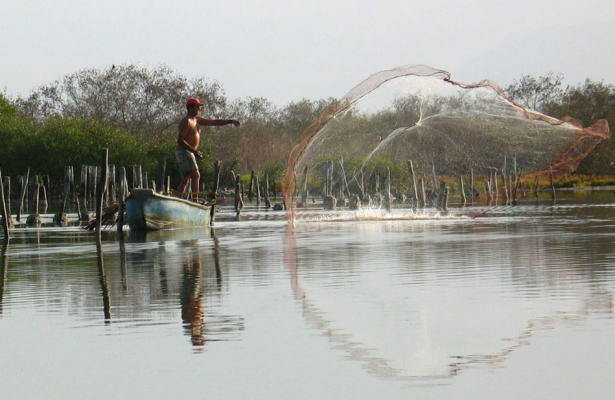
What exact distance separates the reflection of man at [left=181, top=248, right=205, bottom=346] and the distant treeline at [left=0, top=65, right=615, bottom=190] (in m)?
52.1

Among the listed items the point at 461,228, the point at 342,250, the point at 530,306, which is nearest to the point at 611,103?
the point at 461,228

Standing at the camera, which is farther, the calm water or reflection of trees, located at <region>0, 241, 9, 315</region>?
reflection of trees, located at <region>0, 241, 9, 315</region>

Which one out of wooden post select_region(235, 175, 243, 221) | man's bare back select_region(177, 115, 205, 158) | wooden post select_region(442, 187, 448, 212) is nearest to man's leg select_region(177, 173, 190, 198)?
man's bare back select_region(177, 115, 205, 158)

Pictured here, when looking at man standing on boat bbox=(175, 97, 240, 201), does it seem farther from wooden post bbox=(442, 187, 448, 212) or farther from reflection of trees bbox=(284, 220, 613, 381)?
wooden post bbox=(442, 187, 448, 212)

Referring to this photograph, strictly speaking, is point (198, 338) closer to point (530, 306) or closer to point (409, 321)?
point (409, 321)

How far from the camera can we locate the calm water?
23.5 feet

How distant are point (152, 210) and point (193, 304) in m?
15.0

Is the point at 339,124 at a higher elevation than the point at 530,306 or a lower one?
higher

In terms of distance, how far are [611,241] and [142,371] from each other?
13.1m

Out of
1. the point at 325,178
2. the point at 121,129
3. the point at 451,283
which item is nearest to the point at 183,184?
the point at 325,178

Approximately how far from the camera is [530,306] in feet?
33.5

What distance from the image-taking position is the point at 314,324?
9.45 metres

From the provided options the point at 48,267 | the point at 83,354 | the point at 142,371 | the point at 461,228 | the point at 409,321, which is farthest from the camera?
the point at 461,228

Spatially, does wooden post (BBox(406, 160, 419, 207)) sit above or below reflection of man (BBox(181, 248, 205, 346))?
above
